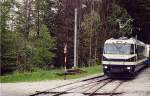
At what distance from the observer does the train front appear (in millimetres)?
32875

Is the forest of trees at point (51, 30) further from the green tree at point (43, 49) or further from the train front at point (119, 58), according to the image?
the train front at point (119, 58)

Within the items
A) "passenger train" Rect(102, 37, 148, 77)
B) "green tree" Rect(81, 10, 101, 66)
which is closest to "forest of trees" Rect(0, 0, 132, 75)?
"green tree" Rect(81, 10, 101, 66)

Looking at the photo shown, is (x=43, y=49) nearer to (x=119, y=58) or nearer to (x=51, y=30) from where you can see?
(x=51, y=30)

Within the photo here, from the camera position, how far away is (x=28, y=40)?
61094 mm

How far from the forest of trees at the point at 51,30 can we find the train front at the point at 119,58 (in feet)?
58.1

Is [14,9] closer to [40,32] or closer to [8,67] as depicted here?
[40,32]

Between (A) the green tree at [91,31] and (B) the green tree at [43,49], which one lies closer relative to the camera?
(B) the green tree at [43,49]

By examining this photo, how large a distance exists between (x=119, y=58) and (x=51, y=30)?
4095 centimetres

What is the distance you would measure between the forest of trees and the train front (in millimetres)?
17716

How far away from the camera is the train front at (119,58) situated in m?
32.9

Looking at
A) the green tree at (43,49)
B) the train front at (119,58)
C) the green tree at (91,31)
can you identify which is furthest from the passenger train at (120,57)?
the green tree at (91,31)

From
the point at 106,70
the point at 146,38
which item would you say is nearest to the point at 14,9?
the point at 146,38

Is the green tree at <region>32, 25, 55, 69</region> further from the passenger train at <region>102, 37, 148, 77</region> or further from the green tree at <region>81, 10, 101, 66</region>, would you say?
the passenger train at <region>102, 37, 148, 77</region>

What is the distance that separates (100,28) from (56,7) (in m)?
16.5
